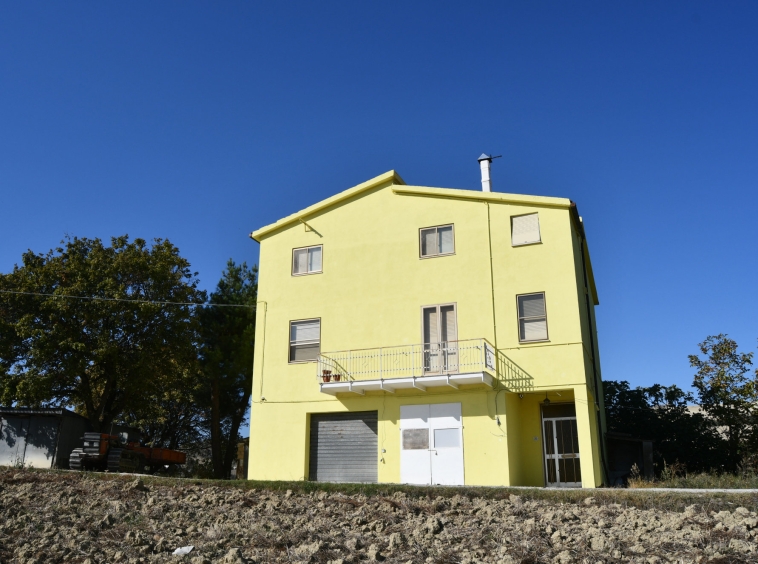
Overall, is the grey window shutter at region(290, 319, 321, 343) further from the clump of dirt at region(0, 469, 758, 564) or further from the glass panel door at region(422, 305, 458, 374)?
the clump of dirt at region(0, 469, 758, 564)

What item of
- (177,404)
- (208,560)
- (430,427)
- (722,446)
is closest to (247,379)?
(177,404)

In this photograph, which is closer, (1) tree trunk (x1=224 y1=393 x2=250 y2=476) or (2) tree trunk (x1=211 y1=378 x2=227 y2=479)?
(2) tree trunk (x1=211 y1=378 x2=227 y2=479)

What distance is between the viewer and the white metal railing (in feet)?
65.1

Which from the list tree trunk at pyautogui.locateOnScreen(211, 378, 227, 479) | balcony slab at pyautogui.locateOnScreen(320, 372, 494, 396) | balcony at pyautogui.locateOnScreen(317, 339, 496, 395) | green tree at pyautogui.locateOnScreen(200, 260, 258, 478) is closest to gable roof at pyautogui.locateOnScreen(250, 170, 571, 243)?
balcony at pyautogui.locateOnScreen(317, 339, 496, 395)

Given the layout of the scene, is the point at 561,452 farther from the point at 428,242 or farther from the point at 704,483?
the point at 428,242

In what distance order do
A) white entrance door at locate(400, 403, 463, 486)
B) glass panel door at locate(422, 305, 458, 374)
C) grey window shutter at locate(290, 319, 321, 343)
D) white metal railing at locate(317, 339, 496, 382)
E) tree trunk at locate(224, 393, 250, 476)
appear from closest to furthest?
white entrance door at locate(400, 403, 463, 486), white metal railing at locate(317, 339, 496, 382), glass panel door at locate(422, 305, 458, 374), grey window shutter at locate(290, 319, 321, 343), tree trunk at locate(224, 393, 250, 476)

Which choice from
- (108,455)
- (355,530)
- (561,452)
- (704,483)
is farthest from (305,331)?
(704,483)

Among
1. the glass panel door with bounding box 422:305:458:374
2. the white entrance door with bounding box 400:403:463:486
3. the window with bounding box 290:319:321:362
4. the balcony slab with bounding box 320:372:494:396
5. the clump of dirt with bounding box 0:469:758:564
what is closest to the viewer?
the clump of dirt with bounding box 0:469:758:564

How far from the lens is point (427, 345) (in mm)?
20812

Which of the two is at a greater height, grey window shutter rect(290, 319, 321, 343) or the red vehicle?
grey window shutter rect(290, 319, 321, 343)

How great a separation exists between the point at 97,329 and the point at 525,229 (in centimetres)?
1941

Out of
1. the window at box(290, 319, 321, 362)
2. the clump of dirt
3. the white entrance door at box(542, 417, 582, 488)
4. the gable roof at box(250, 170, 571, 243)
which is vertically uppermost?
the gable roof at box(250, 170, 571, 243)

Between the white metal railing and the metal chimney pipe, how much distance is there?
19.6 ft

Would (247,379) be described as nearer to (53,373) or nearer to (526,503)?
(53,373)
